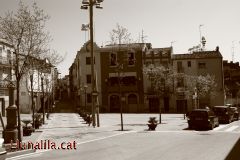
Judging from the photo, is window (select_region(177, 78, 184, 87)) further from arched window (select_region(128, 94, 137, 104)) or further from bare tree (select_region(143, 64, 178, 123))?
arched window (select_region(128, 94, 137, 104))

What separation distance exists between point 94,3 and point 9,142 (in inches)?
547

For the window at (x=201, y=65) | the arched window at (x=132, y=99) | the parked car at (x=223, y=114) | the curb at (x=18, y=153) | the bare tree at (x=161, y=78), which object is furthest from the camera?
the arched window at (x=132, y=99)

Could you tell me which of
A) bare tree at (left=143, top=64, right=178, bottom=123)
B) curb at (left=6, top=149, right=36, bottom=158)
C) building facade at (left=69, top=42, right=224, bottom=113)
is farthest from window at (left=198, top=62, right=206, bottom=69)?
curb at (left=6, top=149, right=36, bottom=158)

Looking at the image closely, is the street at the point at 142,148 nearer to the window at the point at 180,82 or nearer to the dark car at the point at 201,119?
the dark car at the point at 201,119

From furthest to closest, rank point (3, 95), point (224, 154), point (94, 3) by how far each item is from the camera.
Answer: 1. point (3, 95)
2. point (94, 3)
3. point (224, 154)

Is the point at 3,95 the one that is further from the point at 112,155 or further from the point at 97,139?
the point at 112,155

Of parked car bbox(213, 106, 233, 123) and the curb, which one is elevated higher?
parked car bbox(213, 106, 233, 123)

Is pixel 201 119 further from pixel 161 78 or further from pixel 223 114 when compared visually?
pixel 161 78

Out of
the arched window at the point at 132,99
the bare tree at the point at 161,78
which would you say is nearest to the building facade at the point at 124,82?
the arched window at the point at 132,99

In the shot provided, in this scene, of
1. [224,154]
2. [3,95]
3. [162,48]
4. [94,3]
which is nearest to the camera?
[224,154]

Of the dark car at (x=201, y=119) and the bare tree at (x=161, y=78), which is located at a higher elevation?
the bare tree at (x=161, y=78)

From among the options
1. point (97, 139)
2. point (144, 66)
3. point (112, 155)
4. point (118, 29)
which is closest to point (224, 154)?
point (112, 155)

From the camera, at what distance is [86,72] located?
203ft

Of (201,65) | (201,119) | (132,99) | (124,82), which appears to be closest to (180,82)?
(201,65)
